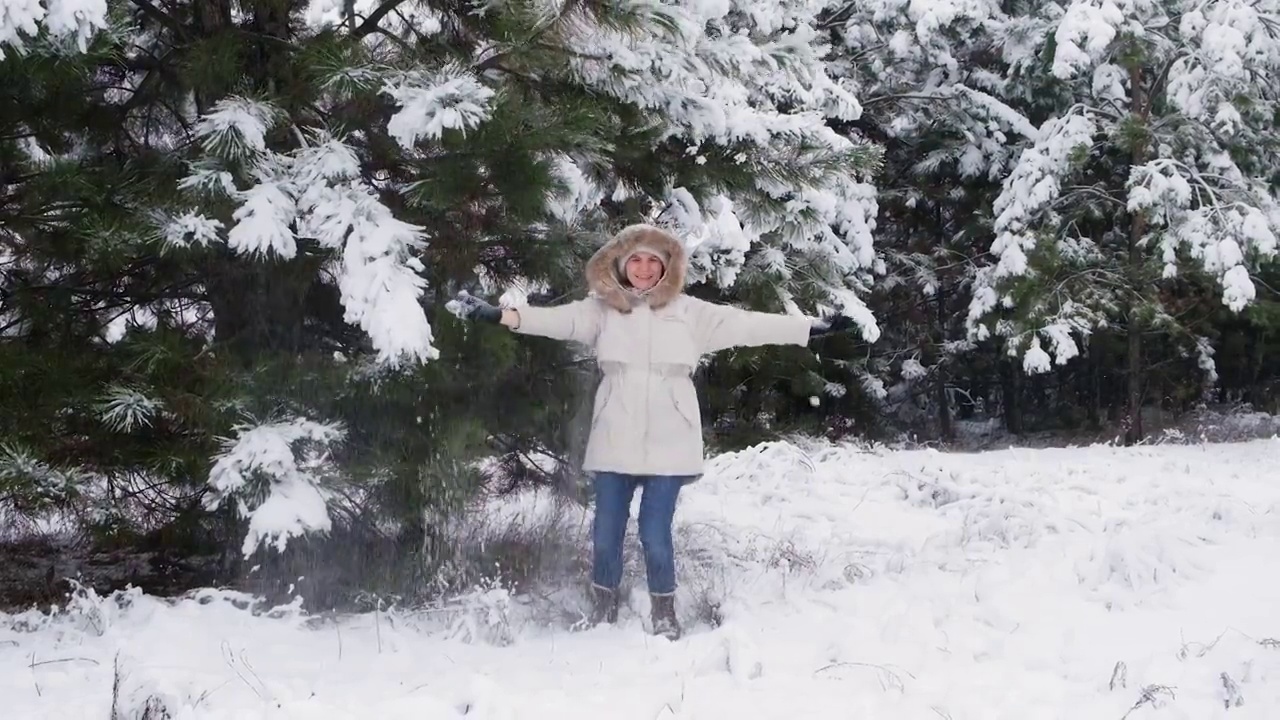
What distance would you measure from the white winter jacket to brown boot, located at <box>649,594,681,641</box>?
54cm

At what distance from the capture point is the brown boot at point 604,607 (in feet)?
15.1

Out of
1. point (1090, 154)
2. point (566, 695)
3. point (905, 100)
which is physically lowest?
point (566, 695)

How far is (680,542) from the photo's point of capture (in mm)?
5945

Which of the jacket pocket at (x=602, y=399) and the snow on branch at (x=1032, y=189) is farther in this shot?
the snow on branch at (x=1032, y=189)

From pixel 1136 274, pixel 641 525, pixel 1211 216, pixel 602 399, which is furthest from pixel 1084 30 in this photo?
pixel 641 525

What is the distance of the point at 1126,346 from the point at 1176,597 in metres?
11.4

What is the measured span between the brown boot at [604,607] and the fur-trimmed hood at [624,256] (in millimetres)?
1252

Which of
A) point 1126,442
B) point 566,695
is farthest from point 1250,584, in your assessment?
point 1126,442

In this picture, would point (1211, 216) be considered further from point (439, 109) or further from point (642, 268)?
point (439, 109)

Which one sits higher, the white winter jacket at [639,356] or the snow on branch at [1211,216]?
the snow on branch at [1211,216]

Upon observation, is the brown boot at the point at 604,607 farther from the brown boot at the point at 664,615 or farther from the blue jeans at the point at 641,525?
the brown boot at the point at 664,615

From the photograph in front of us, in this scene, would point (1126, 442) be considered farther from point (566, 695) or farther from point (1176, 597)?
point (566, 695)

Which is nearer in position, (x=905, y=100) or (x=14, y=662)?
(x=14, y=662)

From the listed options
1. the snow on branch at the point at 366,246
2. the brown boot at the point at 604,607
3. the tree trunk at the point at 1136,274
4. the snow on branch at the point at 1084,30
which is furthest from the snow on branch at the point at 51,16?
the tree trunk at the point at 1136,274
